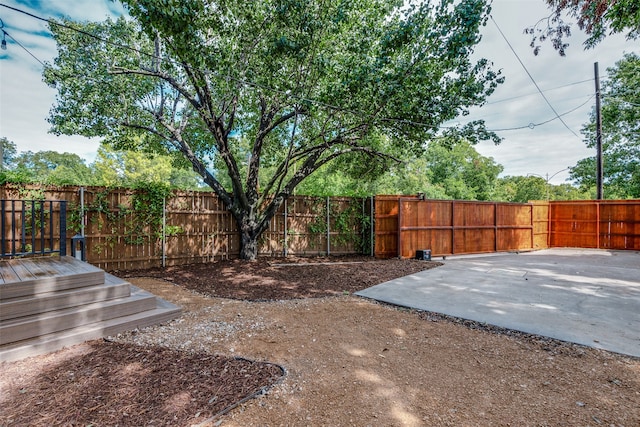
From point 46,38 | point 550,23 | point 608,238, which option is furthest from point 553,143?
point 46,38

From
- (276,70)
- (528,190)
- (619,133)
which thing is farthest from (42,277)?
(528,190)

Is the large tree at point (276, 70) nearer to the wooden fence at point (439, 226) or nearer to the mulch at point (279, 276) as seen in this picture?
the mulch at point (279, 276)

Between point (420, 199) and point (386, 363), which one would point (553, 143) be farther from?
point (386, 363)

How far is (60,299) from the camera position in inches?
111

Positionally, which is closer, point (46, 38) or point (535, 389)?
point (535, 389)

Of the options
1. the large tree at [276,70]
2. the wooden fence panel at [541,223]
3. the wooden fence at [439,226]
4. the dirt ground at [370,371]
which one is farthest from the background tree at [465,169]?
the dirt ground at [370,371]

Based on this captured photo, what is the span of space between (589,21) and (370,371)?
702cm

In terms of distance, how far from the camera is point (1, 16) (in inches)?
171

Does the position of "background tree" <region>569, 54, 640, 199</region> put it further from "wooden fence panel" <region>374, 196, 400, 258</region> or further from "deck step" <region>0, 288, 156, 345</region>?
"deck step" <region>0, 288, 156, 345</region>

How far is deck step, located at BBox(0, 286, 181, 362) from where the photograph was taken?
241 centimetres

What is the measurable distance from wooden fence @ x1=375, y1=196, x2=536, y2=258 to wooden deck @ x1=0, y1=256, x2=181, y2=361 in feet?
20.2

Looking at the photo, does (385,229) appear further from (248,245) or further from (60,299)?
(60,299)

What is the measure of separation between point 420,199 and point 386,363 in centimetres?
645

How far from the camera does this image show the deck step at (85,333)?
94.9 inches
